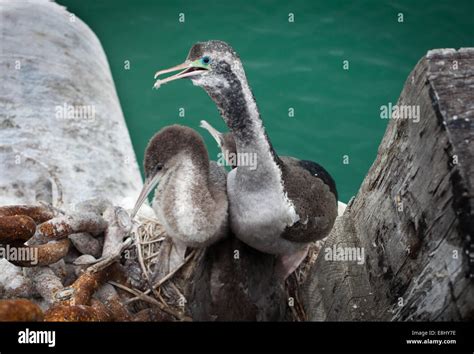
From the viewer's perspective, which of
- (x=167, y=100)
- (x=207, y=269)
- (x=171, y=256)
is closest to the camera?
(x=207, y=269)

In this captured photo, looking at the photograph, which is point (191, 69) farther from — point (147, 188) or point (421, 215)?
point (421, 215)

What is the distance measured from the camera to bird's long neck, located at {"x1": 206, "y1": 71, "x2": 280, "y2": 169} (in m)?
1.44

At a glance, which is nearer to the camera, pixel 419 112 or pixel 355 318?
pixel 419 112

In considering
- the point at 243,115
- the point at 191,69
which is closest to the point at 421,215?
the point at 243,115

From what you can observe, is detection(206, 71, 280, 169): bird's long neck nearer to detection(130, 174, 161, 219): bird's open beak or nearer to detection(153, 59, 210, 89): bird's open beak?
detection(153, 59, 210, 89): bird's open beak

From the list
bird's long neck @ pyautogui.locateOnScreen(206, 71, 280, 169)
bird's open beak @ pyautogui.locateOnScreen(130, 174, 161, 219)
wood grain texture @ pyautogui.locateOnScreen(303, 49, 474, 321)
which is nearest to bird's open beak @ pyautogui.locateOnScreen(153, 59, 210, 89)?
bird's long neck @ pyautogui.locateOnScreen(206, 71, 280, 169)

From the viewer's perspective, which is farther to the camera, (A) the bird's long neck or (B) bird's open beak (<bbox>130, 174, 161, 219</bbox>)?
(B) bird's open beak (<bbox>130, 174, 161, 219</bbox>)

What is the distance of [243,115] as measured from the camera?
1.47 m

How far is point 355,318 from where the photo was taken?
5.12ft

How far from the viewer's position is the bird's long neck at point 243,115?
1444mm

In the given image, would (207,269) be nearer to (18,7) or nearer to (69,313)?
(69,313)

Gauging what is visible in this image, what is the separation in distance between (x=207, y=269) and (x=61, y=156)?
1.00 meters

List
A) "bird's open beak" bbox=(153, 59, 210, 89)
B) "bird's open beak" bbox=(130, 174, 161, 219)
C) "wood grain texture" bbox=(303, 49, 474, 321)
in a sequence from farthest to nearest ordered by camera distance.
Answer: "bird's open beak" bbox=(130, 174, 161, 219)
"bird's open beak" bbox=(153, 59, 210, 89)
"wood grain texture" bbox=(303, 49, 474, 321)

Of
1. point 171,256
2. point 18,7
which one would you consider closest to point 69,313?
point 171,256
